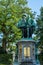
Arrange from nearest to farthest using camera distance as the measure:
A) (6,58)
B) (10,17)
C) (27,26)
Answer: (27,26), (6,58), (10,17)

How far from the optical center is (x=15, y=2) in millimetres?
A: 31578

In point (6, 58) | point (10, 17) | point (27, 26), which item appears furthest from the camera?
point (10, 17)

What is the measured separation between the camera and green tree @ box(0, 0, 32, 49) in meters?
29.8

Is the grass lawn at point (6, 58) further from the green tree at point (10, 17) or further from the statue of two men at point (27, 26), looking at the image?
the statue of two men at point (27, 26)

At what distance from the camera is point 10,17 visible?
1184 inches

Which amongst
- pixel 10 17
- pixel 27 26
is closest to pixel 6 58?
pixel 10 17

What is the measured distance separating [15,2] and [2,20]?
3.23 meters

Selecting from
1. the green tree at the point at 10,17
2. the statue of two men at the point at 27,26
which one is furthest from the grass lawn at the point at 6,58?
the statue of two men at the point at 27,26

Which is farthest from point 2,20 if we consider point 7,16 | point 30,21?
point 30,21

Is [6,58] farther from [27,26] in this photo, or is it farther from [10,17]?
→ [27,26]

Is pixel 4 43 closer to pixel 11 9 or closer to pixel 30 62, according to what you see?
pixel 11 9

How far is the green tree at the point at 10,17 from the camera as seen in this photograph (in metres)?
29.8

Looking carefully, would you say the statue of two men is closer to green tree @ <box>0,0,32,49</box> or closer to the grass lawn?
the grass lawn

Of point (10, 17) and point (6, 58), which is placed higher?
point (10, 17)
